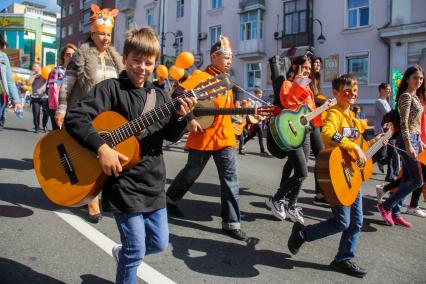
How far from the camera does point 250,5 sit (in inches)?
1145

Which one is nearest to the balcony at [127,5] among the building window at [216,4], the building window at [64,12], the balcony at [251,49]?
the building window at [216,4]

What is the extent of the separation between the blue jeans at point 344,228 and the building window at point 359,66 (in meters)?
21.9

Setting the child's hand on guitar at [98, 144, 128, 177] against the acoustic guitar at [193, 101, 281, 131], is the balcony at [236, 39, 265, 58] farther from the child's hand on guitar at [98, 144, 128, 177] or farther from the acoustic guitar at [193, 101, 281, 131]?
the child's hand on guitar at [98, 144, 128, 177]

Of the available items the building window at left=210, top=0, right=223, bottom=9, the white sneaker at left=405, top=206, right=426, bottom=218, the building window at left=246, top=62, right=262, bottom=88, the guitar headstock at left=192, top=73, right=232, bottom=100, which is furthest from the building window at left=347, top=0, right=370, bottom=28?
the guitar headstock at left=192, top=73, right=232, bottom=100

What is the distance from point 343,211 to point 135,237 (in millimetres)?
1783

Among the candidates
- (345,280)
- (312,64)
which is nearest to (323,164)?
(345,280)

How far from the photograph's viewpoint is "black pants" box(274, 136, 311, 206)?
4680 mm

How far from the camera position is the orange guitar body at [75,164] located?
2570 mm

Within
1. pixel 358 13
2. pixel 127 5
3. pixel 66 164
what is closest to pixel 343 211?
pixel 66 164

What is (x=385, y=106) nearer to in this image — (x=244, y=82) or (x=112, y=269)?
Answer: (x=112, y=269)

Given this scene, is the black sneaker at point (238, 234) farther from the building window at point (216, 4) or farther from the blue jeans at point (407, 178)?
the building window at point (216, 4)

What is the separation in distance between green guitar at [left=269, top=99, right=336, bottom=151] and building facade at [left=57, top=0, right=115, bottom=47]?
4962cm

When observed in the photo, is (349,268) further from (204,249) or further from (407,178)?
(407,178)

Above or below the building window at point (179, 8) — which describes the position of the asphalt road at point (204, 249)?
below
